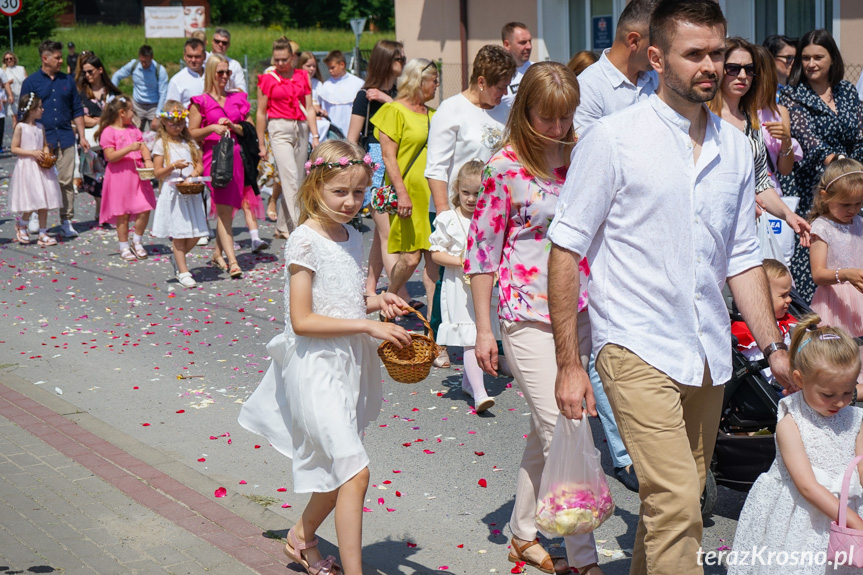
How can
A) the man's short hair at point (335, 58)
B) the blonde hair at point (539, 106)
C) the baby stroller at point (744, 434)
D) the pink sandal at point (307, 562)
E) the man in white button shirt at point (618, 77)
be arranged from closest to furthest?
the blonde hair at point (539, 106) → the pink sandal at point (307, 562) → the baby stroller at point (744, 434) → the man in white button shirt at point (618, 77) → the man's short hair at point (335, 58)

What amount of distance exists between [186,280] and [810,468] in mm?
7926

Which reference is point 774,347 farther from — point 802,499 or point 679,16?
point 679,16

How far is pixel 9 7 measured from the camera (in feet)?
75.2

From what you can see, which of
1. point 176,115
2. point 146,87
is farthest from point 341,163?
point 146,87

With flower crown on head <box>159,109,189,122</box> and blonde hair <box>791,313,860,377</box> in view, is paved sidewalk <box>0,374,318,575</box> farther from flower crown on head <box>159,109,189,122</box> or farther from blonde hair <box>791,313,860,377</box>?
flower crown on head <box>159,109,189,122</box>

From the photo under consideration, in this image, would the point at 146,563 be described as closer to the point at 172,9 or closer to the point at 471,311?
the point at 471,311

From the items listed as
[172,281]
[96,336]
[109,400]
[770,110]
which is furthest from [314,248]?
[172,281]

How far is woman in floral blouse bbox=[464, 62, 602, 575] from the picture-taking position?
4.26 metres

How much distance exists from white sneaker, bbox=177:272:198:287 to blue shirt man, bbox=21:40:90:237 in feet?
12.4

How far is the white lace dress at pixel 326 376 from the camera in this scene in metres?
4.14

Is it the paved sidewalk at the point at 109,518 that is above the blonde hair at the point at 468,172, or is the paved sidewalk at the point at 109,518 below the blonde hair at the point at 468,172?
below

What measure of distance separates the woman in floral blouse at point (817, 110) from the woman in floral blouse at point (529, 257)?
4254 millimetres

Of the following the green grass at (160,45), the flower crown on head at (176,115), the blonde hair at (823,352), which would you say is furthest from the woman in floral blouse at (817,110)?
the green grass at (160,45)

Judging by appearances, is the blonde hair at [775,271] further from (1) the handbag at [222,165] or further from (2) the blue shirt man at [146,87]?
(2) the blue shirt man at [146,87]
